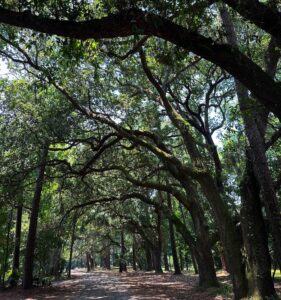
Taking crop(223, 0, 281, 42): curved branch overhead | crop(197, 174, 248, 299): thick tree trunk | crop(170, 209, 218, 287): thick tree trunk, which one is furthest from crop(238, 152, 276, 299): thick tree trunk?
crop(223, 0, 281, 42): curved branch overhead

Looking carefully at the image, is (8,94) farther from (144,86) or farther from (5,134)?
(144,86)

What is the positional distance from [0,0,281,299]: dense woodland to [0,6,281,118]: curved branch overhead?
0.01 meters

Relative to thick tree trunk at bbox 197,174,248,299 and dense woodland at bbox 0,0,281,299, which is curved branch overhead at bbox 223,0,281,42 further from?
thick tree trunk at bbox 197,174,248,299

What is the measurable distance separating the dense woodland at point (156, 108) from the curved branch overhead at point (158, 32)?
0.05ft

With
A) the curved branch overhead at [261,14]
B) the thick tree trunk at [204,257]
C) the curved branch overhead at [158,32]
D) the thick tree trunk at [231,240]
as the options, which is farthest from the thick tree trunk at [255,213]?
the thick tree trunk at [204,257]

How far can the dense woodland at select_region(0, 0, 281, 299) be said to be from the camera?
15.4 ft

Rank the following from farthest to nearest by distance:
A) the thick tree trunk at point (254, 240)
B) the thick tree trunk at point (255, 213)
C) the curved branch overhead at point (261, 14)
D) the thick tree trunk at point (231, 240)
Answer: the thick tree trunk at point (231, 240) → the thick tree trunk at point (254, 240) → the thick tree trunk at point (255, 213) → the curved branch overhead at point (261, 14)

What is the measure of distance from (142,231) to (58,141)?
69.5 feet

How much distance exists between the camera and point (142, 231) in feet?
106

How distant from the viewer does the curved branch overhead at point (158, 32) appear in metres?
4.55

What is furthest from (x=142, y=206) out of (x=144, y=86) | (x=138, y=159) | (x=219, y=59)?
(x=219, y=59)

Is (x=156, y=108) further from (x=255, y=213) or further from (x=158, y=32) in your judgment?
(x=158, y=32)

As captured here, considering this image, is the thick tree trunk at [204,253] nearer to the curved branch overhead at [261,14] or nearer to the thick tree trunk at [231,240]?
the thick tree trunk at [231,240]

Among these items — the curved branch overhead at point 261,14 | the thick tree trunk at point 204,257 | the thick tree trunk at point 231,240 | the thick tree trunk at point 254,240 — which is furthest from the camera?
the thick tree trunk at point 204,257
